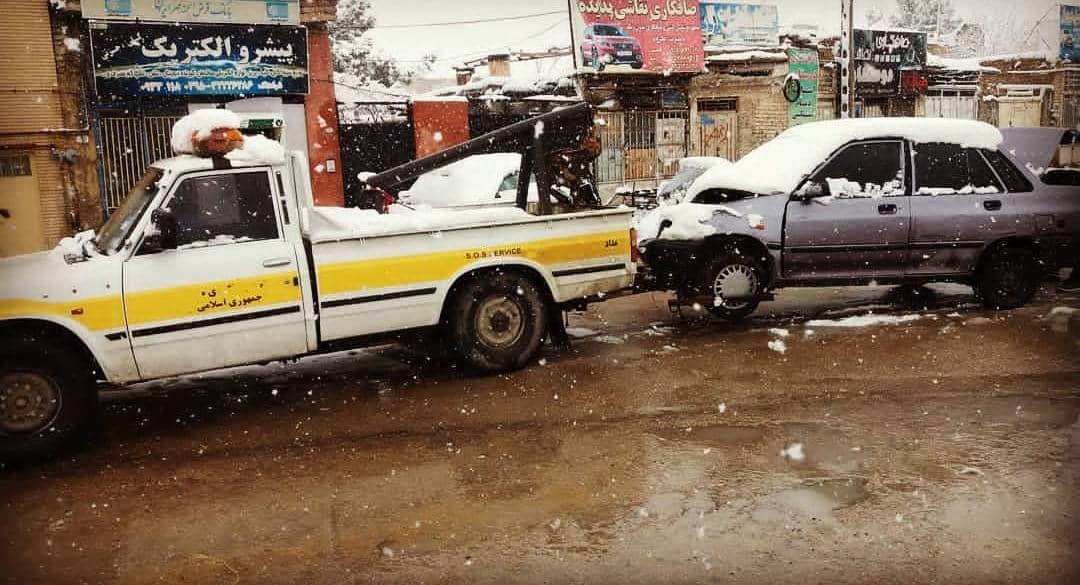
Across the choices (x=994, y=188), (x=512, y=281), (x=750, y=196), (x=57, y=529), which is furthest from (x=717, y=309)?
(x=57, y=529)

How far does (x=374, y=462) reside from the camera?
4641mm

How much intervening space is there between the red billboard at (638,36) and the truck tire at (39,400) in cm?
1543

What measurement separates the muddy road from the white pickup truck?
0.42 m

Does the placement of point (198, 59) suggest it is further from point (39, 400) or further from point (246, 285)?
point (39, 400)

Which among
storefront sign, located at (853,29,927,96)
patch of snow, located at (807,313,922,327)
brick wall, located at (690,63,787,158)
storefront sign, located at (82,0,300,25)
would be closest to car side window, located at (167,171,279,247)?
A: patch of snow, located at (807,313,922,327)

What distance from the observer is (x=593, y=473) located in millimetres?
4344

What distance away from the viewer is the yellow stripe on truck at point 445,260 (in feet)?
18.3

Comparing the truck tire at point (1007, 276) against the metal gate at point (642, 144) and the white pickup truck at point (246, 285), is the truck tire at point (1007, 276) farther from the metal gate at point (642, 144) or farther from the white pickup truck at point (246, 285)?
the metal gate at point (642, 144)

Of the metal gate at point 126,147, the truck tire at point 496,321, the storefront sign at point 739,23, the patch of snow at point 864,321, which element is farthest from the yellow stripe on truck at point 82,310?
the storefront sign at point 739,23

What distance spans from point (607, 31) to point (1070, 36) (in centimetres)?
1836

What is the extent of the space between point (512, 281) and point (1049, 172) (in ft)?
23.0

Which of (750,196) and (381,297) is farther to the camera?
(750,196)

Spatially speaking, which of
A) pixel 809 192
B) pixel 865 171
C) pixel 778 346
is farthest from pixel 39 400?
pixel 865 171

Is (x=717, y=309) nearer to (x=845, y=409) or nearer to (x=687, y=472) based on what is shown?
(x=845, y=409)
